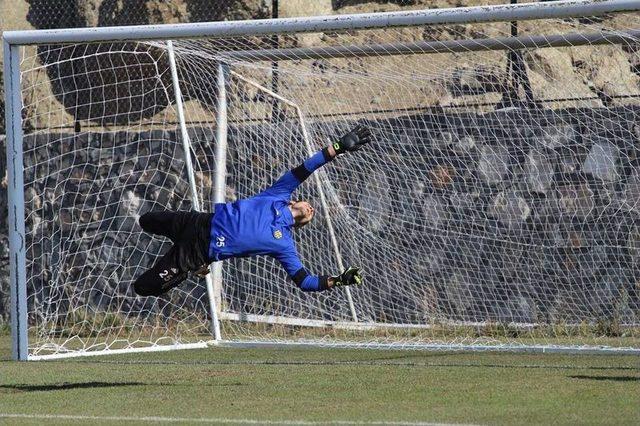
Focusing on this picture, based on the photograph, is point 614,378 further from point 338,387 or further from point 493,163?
point 493,163

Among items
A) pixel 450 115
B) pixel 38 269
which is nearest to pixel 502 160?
pixel 450 115

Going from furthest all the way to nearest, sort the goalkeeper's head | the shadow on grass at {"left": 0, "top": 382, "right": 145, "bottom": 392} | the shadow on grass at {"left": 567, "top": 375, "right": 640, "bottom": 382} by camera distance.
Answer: the goalkeeper's head → the shadow on grass at {"left": 0, "top": 382, "right": 145, "bottom": 392} → the shadow on grass at {"left": 567, "top": 375, "right": 640, "bottom": 382}

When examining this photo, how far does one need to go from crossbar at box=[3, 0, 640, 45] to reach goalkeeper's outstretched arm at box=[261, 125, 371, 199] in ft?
5.02

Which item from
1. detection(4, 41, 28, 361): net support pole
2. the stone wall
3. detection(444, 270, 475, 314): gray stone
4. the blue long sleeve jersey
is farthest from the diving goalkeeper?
detection(444, 270, 475, 314): gray stone

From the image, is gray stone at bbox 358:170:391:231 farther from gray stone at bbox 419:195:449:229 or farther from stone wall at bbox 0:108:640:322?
gray stone at bbox 419:195:449:229

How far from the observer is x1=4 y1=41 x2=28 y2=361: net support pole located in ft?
44.5

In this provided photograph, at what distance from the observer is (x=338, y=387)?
10961mm

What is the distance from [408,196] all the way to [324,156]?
4778mm

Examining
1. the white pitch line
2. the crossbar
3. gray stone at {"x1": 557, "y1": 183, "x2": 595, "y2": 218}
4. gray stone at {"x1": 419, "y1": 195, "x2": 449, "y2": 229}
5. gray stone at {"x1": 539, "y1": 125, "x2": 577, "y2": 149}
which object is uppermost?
the crossbar

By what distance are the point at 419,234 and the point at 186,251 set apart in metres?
5.15

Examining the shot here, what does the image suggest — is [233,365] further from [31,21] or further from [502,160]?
[31,21]

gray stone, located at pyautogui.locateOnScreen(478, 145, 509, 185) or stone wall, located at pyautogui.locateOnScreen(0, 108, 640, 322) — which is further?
gray stone, located at pyautogui.locateOnScreen(478, 145, 509, 185)

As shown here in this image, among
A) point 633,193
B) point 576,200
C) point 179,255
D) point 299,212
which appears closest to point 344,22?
point 299,212

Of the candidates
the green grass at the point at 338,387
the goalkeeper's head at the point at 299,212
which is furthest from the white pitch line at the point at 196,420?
the goalkeeper's head at the point at 299,212
